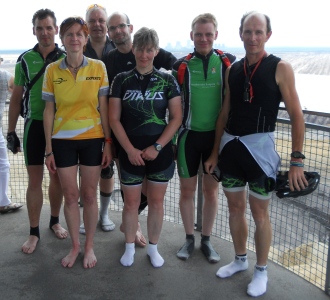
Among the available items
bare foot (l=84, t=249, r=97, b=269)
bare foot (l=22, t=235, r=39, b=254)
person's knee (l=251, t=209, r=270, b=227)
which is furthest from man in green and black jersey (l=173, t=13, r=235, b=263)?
bare foot (l=22, t=235, r=39, b=254)

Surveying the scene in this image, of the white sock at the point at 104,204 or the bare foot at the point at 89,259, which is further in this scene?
the white sock at the point at 104,204

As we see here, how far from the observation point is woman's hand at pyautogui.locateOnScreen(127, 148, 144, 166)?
264cm

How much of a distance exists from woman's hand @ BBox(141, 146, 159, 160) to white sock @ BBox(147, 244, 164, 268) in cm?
78

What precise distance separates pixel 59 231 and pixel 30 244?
30 cm

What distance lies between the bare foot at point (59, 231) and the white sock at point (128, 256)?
73 centimetres

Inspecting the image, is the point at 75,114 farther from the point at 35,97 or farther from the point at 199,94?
the point at 199,94

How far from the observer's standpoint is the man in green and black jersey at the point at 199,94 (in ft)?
8.94

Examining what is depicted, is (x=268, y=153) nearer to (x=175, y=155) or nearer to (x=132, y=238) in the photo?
(x=175, y=155)

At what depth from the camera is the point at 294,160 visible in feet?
7.71

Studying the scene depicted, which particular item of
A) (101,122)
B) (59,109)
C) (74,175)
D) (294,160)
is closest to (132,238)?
(74,175)

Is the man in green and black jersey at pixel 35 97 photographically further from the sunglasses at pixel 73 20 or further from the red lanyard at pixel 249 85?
the red lanyard at pixel 249 85

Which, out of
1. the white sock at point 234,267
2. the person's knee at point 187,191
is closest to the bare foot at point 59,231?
the person's knee at point 187,191

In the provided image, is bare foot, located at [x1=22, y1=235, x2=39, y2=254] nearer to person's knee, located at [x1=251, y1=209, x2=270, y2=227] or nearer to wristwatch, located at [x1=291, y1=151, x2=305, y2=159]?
person's knee, located at [x1=251, y1=209, x2=270, y2=227]

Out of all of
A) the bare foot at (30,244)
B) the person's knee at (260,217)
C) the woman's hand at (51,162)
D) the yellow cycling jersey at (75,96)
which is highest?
the yellow cycling jersey at (75,96)
